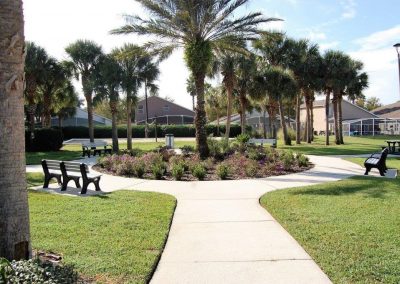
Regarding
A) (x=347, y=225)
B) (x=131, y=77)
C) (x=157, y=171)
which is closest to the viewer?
(x=347, y=225)

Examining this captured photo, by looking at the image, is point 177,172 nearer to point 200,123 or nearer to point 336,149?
point 200,123

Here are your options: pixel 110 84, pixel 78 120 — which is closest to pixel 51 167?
pixel 110 84

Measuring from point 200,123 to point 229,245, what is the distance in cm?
1172

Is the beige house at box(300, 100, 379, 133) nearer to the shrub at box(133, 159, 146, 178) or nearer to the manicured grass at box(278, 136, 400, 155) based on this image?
the manicured grass at box(278, 136, 400, 155)

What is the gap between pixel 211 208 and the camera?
26.7 feet

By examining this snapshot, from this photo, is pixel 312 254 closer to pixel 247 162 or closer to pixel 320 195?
pixel 320 195

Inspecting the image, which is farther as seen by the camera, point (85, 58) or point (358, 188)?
point (85, 58)

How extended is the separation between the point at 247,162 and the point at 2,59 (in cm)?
1064

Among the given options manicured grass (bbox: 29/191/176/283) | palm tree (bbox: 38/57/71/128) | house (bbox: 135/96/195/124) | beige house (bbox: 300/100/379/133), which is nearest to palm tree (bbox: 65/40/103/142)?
palm tree (bbox: 38/57/71/128)

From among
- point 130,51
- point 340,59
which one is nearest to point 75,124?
point 340,59

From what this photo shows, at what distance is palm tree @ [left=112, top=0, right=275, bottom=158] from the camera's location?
16344 mm

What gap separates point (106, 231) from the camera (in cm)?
623

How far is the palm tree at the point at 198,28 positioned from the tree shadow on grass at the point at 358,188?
7.02 m

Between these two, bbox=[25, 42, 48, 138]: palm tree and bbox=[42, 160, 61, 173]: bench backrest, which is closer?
bbox=[42, 160, 61, 173]: bench backrest
